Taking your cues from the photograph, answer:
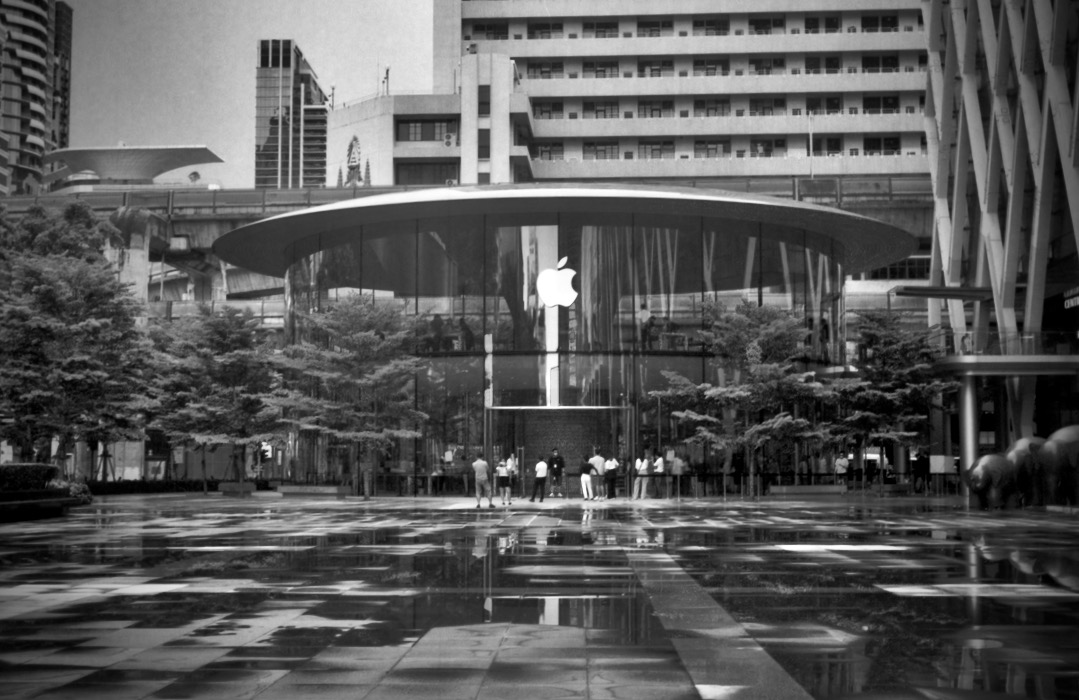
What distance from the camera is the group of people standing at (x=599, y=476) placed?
1692 inches

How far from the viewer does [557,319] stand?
4694cm

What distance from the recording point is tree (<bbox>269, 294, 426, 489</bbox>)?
45.1 m

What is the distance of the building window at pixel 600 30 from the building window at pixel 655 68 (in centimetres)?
347

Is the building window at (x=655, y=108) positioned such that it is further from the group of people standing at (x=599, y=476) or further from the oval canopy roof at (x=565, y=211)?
the group of people standing at (x=599, y=476)

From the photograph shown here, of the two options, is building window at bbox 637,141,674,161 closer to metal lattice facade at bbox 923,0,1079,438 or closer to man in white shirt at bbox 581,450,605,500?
metal lattice facade at bbox 923,0,1079,438

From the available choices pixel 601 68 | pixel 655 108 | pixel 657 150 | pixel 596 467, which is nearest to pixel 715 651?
pixel 596 467

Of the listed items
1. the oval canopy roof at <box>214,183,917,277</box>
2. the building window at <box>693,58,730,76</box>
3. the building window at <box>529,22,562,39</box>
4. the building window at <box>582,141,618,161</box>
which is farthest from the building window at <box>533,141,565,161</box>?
the oval canopy roof at <box>214,183,917,277</box>

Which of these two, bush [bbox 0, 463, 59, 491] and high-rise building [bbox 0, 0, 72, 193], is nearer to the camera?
bush [bbox 0, 463, 59, 491]

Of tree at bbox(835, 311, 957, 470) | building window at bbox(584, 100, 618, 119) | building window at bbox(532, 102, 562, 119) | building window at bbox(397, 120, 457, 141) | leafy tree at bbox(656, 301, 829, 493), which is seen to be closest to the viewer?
leafy tree at bbox(656, 301, 829, 493)

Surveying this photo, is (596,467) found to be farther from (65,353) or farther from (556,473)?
(65,353)

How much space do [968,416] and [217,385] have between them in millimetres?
30836

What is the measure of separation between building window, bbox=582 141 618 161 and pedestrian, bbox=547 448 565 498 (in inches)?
2437

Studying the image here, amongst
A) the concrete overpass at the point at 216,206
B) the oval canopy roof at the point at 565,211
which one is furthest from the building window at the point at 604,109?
the oval canopy roof at the point at 565,211

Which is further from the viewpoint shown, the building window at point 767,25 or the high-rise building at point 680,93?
the building window at point 767,25
